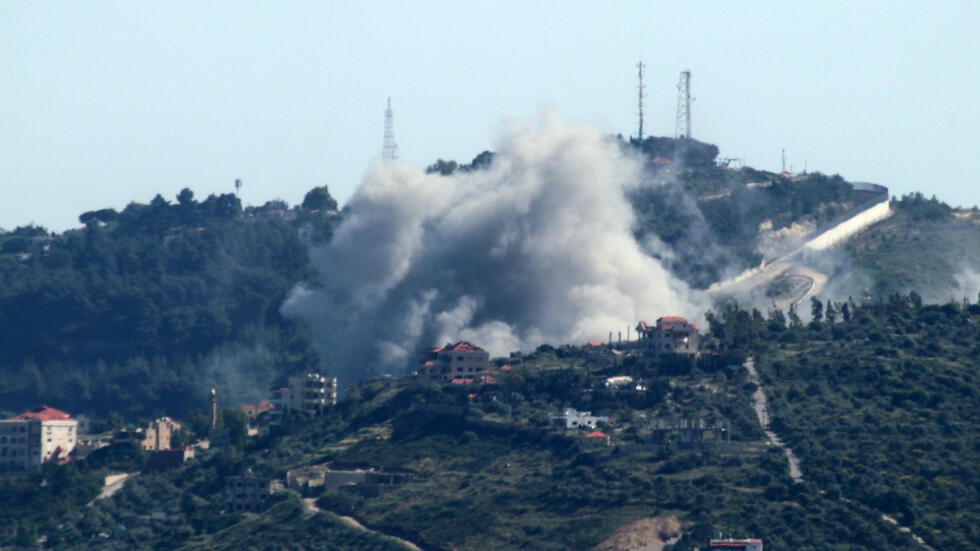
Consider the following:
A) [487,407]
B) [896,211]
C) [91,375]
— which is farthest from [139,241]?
[487,407]

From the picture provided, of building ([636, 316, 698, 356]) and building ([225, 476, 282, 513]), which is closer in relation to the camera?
building ([225, 476, 282, 513])

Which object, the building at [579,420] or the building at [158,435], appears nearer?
the building at [579,420]

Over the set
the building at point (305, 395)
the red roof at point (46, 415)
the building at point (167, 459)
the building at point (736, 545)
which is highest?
the building at point (305, 395)

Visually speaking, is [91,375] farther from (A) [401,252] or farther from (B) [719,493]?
(B) [719,493]

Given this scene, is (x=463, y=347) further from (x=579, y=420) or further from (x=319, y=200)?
(x=319, y=200)

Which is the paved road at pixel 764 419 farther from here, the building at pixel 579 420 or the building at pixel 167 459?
the building at pixel 167 459

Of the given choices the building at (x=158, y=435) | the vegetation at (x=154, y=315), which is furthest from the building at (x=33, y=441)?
the vegetation at (x=154, y=315)

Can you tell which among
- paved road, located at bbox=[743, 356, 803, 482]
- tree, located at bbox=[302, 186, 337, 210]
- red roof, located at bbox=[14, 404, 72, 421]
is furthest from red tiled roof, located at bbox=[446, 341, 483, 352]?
tree, located at bbox=[302, 186, 337, 210]

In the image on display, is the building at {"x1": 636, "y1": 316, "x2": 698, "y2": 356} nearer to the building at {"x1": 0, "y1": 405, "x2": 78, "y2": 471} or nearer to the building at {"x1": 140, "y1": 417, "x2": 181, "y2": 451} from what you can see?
the building at {"x1": 140, "y1": 417, "x2": 181, "y2": 451}
